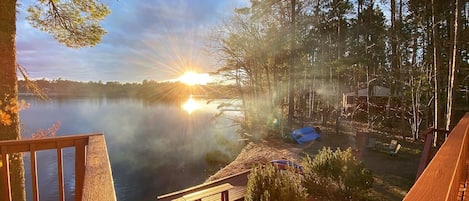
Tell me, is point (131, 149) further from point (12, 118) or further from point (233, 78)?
point (12, 118)

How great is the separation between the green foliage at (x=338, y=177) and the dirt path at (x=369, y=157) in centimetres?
75

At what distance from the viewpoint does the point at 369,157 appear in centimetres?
789

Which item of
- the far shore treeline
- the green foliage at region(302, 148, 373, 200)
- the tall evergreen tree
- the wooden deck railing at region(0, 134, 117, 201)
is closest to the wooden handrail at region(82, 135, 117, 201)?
the wooden deck railing at region(0, 134, 117, 201)

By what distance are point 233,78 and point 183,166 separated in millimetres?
5396

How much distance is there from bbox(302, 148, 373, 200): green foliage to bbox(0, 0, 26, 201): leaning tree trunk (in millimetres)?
4039

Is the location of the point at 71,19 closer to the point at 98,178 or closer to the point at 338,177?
the point at 98,178

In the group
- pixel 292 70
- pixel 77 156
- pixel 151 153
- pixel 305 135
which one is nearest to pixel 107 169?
pixel 77 156

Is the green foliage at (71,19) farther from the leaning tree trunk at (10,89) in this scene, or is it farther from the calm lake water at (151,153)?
the calm lake water at (151,153)

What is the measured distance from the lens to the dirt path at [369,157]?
541 centimetres

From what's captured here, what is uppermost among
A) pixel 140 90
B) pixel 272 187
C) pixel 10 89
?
pixel 140 90

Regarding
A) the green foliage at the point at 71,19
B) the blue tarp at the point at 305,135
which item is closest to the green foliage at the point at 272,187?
the green foliage at the point at 71,19

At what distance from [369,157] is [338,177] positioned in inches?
195

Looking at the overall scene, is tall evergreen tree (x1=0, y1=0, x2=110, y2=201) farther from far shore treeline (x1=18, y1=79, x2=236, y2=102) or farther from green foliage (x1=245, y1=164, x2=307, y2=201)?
far shore treeline (x1=18, y1=79, x2=236, y2=102)

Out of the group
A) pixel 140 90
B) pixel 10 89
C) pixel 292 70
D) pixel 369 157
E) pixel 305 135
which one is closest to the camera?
pixel 10 89
